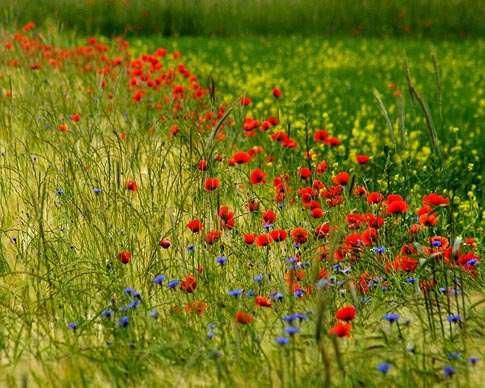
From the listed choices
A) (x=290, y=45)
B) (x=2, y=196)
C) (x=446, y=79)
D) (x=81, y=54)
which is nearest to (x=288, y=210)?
(x=2, y=196)

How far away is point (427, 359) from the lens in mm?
2604

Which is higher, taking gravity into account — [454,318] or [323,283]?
[323,283]

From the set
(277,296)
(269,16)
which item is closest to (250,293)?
(277,296)

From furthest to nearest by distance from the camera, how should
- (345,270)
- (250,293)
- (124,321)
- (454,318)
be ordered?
(345,270)
(250,293)
(454,318)
(124,321)

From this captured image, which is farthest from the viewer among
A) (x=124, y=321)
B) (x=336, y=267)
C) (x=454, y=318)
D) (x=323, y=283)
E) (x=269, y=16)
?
(x=269, y=16)

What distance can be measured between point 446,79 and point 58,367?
8325 mm

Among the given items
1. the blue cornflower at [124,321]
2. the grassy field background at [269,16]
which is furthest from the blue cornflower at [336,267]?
the grassy field background at [269,16]

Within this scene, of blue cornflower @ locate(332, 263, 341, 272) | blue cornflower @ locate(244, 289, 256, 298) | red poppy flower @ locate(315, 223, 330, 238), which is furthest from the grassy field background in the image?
blue cornflower @ locate(244, 289, 256, 298)

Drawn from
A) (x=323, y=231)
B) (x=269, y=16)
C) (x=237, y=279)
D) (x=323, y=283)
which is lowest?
(x=237, y=279)

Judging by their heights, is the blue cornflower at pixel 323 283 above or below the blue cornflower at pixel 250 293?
above

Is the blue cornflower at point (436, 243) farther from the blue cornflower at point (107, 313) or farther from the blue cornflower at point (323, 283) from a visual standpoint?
the blue cornflower at point (107, 313)

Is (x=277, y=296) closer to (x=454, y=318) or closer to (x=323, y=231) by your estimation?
(x=454, y=318)

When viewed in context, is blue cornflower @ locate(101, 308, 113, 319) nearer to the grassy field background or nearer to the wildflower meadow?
the wildflower meadow

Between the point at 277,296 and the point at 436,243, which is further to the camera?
the point at 436,243
